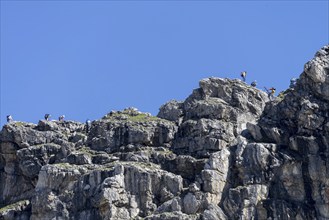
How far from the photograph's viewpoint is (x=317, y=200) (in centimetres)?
16600

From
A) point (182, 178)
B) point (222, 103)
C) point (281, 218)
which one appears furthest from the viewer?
point (222, 103)

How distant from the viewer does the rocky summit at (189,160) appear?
168m

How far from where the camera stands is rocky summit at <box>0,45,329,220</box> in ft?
550

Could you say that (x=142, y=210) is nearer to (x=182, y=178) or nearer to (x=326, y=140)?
(x=182, y=178)

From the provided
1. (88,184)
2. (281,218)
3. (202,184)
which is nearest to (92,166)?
(88,184)

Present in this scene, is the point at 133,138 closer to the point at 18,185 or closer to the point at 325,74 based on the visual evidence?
the point at 18,185

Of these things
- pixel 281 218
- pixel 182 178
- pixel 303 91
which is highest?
pixel 303 91

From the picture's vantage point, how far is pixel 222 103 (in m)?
189

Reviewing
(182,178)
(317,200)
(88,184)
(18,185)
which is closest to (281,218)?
(317,200)

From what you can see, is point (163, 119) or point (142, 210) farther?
point (163, 119)

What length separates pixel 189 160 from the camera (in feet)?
588

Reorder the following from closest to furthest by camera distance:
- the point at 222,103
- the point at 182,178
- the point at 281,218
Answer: the point at 281,218 < the point at 182,178 < the point at 222,103

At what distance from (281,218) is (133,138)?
110 ft

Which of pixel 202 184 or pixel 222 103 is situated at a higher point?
pixel 222 103
